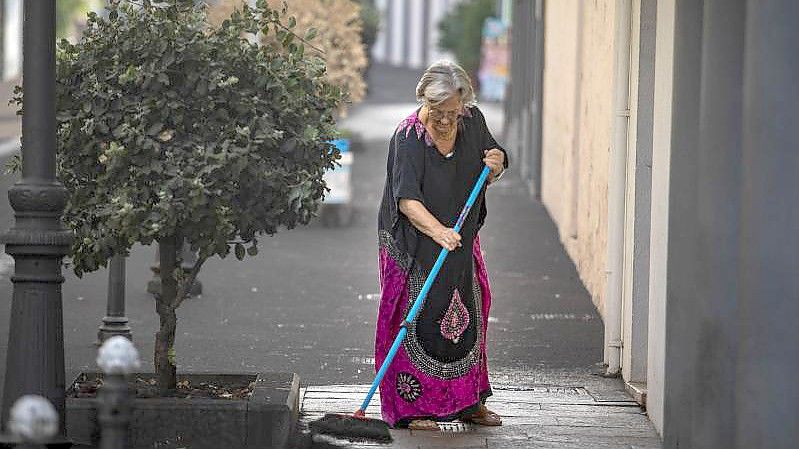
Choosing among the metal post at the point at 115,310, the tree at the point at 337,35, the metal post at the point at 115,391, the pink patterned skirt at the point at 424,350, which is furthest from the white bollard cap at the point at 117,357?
the tree at the point at 337,35

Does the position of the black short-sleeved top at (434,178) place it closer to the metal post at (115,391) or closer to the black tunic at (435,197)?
the black tunic at (435,197)

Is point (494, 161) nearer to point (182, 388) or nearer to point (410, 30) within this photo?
point (182, 388)

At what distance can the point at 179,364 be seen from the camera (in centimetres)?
958

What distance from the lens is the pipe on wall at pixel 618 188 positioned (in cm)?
930

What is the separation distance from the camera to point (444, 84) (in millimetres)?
7234

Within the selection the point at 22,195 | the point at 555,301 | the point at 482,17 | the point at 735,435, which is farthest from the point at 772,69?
the point at 482,17

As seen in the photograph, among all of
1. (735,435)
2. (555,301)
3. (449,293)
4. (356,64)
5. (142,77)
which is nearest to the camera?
(735,435)

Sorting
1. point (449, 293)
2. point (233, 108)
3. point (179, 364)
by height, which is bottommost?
point (179, 364)

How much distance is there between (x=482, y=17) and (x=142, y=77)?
37165mm

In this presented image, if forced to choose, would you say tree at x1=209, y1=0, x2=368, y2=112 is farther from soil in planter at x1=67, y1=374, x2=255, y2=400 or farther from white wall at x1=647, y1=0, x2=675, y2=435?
soil in planter at x1=67, y1=374, x2=255, y2=400

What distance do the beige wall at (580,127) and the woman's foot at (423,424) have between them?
2461 millimetres

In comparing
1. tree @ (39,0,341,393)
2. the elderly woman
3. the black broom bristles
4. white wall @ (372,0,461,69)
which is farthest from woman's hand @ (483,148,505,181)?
white wall @ (372,0,461,69)

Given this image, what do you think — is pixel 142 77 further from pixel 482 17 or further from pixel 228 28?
pixel 482 17

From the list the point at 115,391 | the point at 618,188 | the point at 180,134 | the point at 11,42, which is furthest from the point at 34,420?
the point at 11,42
